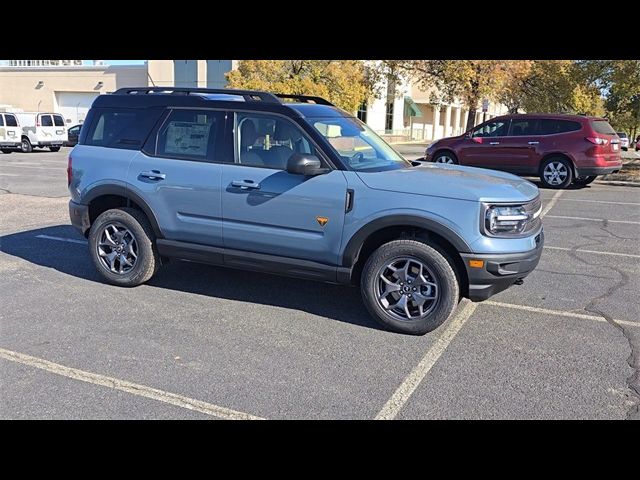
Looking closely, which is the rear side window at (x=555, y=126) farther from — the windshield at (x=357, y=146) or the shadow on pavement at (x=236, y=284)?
the shadow on pavement at (x=236, y=284)

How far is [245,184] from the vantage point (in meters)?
4.87

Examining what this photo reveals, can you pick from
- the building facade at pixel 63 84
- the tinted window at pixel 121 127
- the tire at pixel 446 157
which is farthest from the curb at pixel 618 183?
the building facade at pixel 63 84

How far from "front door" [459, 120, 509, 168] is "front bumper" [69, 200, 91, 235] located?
442 inches

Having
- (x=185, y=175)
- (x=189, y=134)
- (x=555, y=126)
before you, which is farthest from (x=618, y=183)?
(x=185, y=175)

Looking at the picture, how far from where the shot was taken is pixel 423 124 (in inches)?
2200

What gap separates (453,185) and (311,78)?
23148mm

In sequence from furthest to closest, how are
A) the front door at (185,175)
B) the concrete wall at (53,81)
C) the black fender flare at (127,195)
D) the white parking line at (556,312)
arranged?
the concrete wall at (53,81) → the black fender flare at (127,195) → the front door at (185,175) → the white parking line at (556,312)

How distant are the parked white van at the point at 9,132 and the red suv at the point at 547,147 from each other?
20.2 meters

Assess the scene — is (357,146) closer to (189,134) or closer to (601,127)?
(189,134)

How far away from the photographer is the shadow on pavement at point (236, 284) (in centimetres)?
509

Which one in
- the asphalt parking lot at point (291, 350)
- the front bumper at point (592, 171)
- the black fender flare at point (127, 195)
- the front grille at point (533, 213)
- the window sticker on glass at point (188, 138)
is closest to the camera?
the asphalt parking lot at point (291, 350)

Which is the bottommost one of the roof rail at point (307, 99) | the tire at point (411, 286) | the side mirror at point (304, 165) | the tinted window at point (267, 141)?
the tire at point (411, 286)

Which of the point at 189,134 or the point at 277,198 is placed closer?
the point at 277,198

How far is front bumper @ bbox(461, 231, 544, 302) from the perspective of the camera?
4250mm
